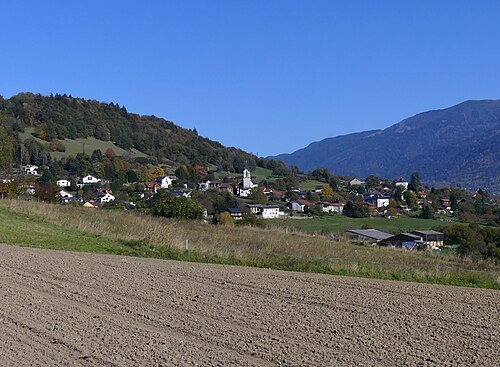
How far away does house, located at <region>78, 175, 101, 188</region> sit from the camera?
85.7 m

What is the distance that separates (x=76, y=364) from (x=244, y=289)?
633cm

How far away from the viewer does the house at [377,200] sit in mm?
78562

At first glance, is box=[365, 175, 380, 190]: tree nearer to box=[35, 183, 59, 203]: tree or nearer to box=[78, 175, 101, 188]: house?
box=[78, 175, 101, 188]: house

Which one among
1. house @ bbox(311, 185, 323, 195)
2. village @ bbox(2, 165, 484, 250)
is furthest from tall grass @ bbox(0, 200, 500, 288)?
house @ bbox(311, 185, 323, 195)

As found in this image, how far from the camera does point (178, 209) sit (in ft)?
135

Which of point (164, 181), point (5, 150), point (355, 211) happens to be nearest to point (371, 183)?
point (164, 181)

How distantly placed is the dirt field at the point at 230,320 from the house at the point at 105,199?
5187 centimetres

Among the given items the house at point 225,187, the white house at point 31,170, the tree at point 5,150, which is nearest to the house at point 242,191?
the house at point 225,187

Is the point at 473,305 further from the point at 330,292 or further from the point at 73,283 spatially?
the point at 73,283

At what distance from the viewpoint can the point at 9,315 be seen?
1044 centimetres

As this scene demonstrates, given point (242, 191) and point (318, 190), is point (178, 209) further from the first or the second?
point (318, 190)

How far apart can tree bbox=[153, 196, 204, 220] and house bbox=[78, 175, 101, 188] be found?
1775 inches

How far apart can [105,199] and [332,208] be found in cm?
2211

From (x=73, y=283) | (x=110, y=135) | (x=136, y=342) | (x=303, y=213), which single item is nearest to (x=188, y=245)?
(x=73, y=283)
